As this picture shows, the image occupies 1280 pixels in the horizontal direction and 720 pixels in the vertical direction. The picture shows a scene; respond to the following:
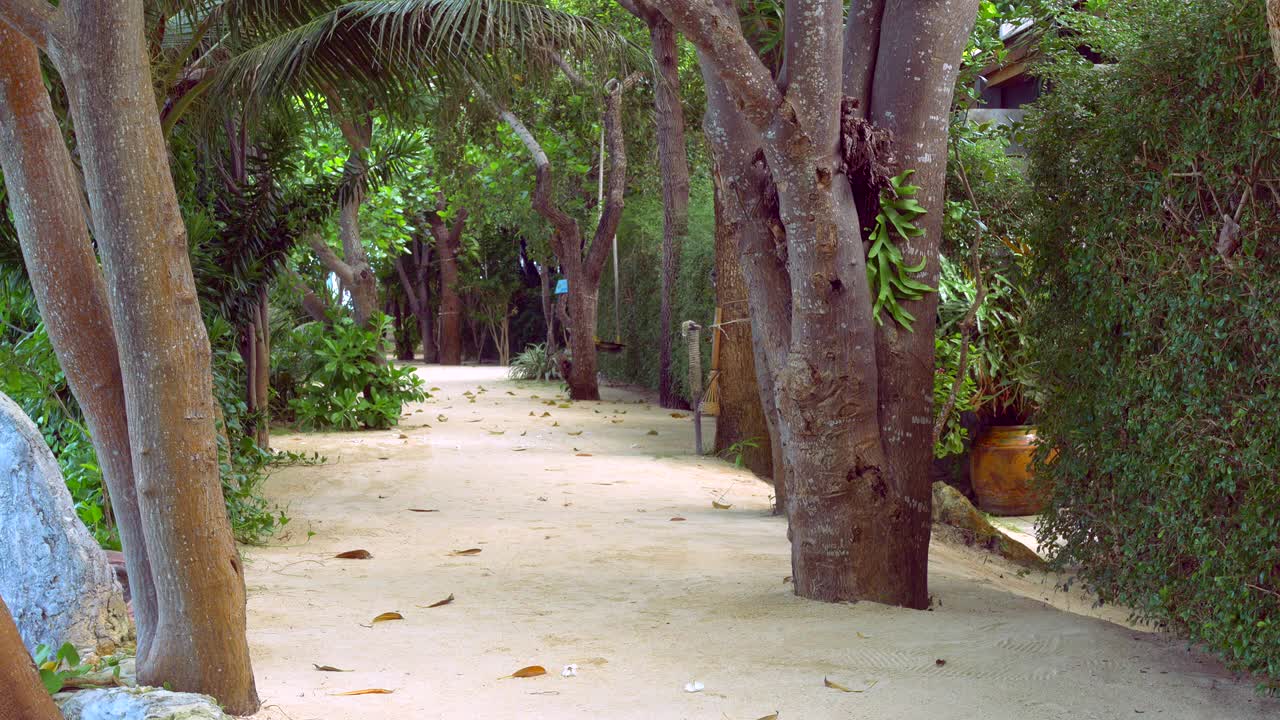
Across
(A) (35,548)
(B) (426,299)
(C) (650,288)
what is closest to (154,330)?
(A) (35,548)

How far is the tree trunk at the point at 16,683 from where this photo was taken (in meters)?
2.13

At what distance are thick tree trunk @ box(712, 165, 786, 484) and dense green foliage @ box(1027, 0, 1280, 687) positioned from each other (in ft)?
16.8

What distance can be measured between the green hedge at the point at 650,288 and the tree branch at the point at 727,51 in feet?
27.4

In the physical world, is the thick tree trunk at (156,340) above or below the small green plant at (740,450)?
above

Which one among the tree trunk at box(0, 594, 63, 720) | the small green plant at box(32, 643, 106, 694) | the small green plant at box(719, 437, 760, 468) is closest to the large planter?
the small green plant at box(719, 437, 760, 468)

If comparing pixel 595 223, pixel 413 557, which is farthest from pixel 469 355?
pixel 413 557

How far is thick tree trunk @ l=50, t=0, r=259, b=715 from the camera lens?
2742 millimetres

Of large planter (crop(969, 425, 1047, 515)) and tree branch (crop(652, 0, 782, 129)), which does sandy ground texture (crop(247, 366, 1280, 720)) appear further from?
large planter (crop(969, 425, 1047, 515))

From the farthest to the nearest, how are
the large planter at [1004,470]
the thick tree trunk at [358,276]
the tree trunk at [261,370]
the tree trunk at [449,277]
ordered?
1. the tree trunk at [449,277]
2. the thick tree trunk at [358,276]
3. the large planter at [1004,470]
4. the tree trunk at [261,370]

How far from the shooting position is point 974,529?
7168 millimetres

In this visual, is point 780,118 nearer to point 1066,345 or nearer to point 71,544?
point 1066,345

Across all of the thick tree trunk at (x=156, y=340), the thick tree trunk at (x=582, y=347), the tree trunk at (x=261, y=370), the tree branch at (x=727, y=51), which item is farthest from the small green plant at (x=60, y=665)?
the thick tree trunk at (x=582, y=347)

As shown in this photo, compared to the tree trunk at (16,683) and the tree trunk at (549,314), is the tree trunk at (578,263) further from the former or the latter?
the tree trunk at (16,683)

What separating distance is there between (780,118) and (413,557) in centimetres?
298
